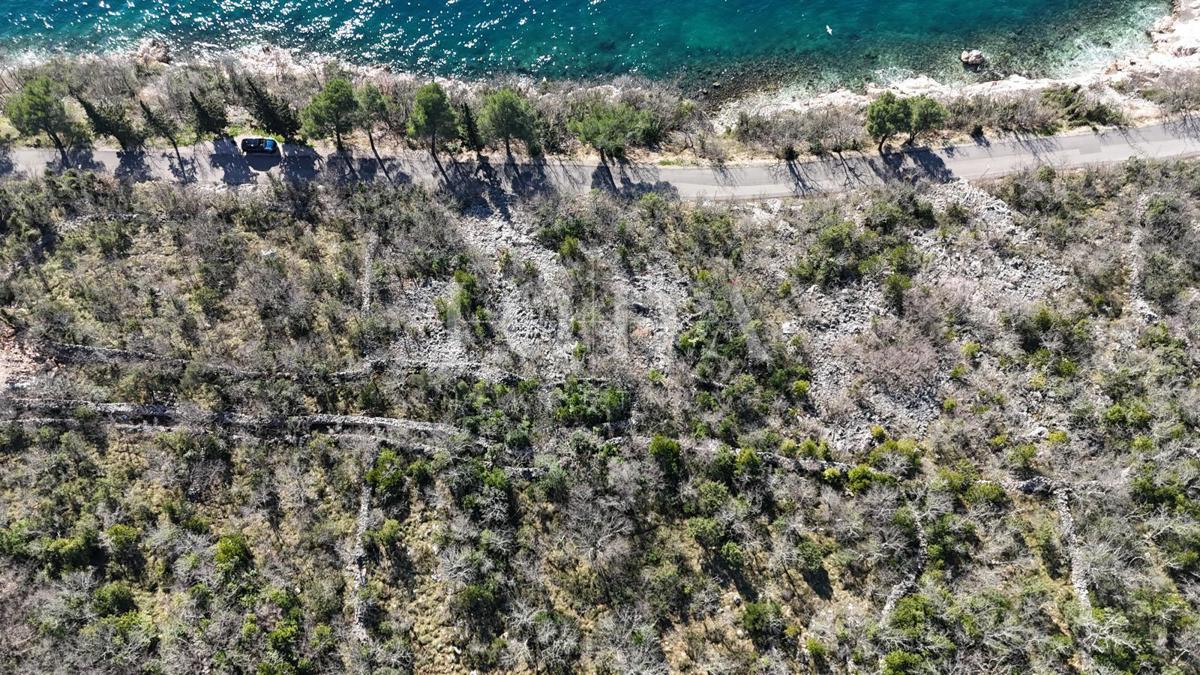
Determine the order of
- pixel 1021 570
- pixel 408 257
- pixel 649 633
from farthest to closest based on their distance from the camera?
pixel 408 257 → pixel 1021 570 → pixel 649 633

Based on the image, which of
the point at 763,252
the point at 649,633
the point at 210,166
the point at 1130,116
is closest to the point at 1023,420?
the point at 763,252

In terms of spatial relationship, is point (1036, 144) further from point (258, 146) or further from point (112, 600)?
point (112, 600)

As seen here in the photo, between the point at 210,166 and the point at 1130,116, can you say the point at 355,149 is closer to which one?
the point at 210,166

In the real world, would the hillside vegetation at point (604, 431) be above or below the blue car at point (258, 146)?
below

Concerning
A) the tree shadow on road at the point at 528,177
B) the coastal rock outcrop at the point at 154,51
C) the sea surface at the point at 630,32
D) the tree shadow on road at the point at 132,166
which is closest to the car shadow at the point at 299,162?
the tree shadow on road at the point at 132,166

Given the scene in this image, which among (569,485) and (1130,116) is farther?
(1130,116)

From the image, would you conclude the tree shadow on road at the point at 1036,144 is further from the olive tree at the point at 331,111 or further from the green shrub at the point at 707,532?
the olive tree at the point at 331,111

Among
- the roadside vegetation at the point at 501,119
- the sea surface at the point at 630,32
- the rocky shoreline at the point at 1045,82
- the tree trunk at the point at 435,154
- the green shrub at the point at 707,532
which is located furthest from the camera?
the sea surface at the point at 630,32
